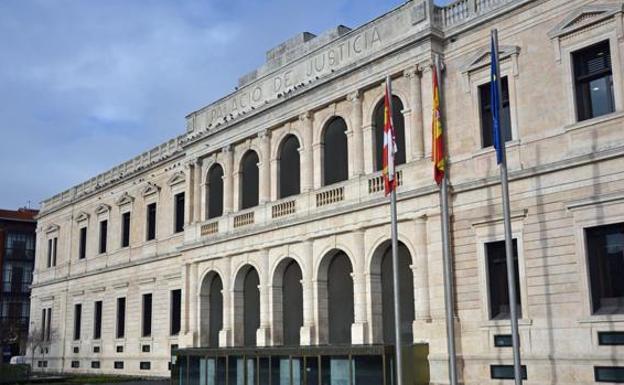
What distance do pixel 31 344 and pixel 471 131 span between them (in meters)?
38.2

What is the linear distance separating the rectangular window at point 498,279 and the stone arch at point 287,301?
841 centimetres

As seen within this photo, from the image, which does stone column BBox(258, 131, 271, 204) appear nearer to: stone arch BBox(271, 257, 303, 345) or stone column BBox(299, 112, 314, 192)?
stone column BBox(299, 112, 314, 192)

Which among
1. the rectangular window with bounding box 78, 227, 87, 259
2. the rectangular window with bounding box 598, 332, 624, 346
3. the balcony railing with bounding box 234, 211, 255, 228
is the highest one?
the rectangular window with bounding box 78, 227, 87, 259

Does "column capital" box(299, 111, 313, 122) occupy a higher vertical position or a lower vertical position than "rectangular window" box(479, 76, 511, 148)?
higher

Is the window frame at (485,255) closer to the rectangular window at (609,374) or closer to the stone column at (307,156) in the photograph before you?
the rectangular window at (609,374)

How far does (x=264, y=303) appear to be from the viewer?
28594mm

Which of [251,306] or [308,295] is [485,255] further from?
[251,306]

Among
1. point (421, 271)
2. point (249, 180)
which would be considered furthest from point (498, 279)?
point (249, 180)

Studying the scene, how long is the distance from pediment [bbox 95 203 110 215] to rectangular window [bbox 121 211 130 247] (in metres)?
1.89

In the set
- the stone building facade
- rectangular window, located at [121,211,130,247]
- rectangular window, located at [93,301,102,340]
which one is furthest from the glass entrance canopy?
rectangular window, located at [93,301,102,340]

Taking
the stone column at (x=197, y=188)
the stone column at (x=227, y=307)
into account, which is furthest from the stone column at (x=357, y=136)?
the stone column at (x=197, y=188)

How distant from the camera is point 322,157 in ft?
89.4

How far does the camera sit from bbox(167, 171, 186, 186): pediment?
37.2 metres

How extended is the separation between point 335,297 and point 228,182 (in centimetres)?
723
